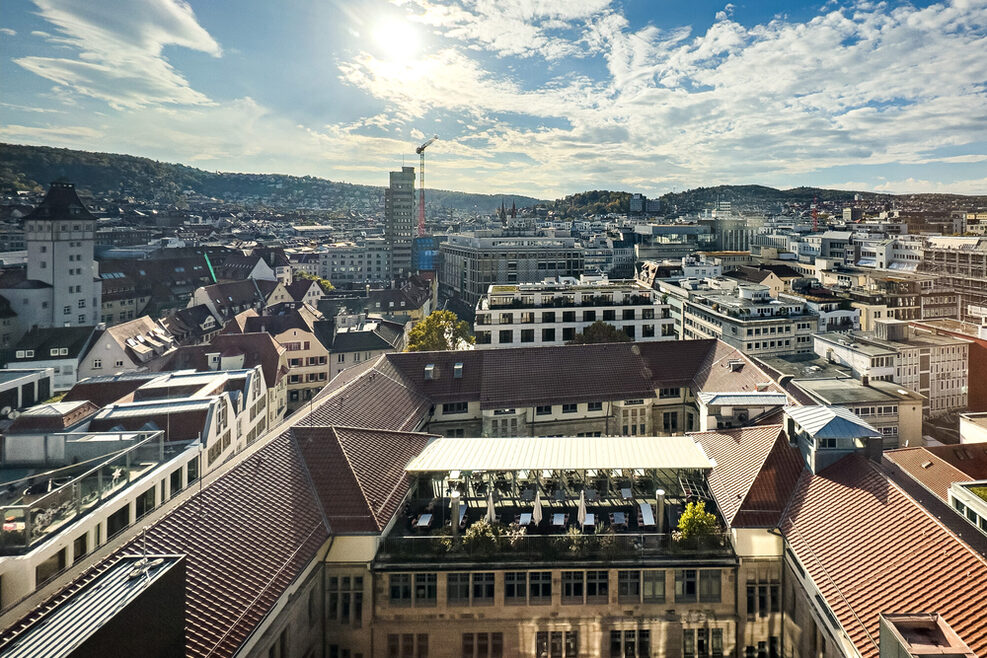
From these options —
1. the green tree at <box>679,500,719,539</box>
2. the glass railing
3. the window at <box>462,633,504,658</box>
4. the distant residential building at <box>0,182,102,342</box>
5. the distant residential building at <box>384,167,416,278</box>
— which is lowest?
the window at <box>462,633,504,658</box>

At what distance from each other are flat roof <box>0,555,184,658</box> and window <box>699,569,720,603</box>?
54.9ft

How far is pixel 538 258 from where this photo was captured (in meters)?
112

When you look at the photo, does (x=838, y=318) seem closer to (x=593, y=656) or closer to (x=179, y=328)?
(x=593, y=656)

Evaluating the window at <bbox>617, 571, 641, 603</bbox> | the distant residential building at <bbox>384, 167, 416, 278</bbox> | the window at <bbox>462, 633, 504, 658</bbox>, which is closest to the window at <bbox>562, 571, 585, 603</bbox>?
the window at <bbox>617, 571, 641, 603</bbox>

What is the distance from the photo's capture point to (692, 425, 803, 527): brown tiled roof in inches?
835

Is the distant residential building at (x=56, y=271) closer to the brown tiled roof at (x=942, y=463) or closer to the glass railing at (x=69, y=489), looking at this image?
the glass railing at (x=69, y=489)

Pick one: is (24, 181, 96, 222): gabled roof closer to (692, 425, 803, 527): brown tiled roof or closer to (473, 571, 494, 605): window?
(473, 571, 494, 605): window

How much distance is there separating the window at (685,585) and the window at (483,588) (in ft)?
20.9

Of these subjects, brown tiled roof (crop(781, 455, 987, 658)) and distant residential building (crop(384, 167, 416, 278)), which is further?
distant residential building (crop(384, 167, 416, 278))

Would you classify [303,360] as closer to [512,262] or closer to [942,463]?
[942,463]

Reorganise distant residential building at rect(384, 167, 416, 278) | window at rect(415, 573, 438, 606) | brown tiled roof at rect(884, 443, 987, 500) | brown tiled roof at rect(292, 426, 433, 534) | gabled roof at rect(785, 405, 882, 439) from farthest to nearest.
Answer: distant residential building at rect(384, 167, 416, 278), brown tiled roof at rect(884, 443, 987, 500), gabled roof at rect(785, 405, 882, 439), window at rect(415, 573, 438, 606), brown tiled roof at rect(292, 426, 433, 534)

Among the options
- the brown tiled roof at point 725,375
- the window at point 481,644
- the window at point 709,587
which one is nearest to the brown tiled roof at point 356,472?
the window at point 481,644

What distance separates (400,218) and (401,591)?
137377 mm

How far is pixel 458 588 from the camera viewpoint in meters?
21.2
